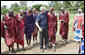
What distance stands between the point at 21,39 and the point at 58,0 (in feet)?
167

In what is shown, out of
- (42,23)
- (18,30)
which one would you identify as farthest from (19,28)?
(42,23)

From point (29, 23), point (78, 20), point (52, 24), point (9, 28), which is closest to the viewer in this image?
point (9, 28)

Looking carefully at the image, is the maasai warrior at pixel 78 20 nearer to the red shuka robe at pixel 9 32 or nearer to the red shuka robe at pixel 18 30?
the red shuka robe at pixel 18 30

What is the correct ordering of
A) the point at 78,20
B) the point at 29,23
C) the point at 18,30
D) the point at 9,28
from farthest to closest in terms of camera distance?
the point at 78,20 → the point at 29,23 → the point at 18,30 → the point at 9,28

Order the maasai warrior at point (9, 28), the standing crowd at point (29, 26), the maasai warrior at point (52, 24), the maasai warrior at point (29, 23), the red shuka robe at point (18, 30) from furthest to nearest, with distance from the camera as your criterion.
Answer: the maasai warrior at point (29, 23)
the maasai warrior at point (52, 24)
the red shuka robe at point (18, 30)
the standing crowd at point (29, 26)
the maasai warrior at point (9, 28)

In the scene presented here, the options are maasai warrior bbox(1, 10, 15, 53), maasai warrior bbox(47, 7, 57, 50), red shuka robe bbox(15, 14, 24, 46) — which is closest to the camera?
maasai warrior bbox(1, 10, 15, 53)

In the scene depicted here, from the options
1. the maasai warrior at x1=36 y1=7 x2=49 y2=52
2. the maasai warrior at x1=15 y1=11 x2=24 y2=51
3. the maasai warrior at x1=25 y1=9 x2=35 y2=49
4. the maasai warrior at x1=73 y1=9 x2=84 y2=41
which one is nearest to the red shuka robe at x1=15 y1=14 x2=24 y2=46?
the maasai warrior at x1=15 y1=11 x2=24 y2=51

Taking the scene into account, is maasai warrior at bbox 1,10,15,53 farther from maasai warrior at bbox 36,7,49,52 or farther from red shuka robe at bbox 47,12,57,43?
red shuka robe at bbox 47,12,57,43

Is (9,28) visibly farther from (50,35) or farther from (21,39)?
(50,35)

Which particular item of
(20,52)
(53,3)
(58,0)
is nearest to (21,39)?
(20,52)

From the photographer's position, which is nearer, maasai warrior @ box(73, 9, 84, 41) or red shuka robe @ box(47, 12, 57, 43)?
red shuka robe @ box(47, 12, 57, 43)

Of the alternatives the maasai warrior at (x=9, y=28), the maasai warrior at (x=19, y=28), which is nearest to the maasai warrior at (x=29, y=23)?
the maasai warrior at (x=19, y=28)

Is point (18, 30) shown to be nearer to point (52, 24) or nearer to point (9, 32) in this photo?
point (9, 32)

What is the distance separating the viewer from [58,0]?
57.9m
